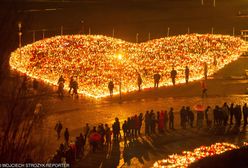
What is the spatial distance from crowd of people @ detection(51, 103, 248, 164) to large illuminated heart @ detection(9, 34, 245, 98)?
8.21 m

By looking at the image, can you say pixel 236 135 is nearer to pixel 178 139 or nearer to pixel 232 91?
pixel 178 139

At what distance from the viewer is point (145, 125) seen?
87.5 feet

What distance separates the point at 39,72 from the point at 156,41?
1151 cm

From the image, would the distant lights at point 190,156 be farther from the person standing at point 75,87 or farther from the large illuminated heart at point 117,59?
the large illuminated heart at point 117,59

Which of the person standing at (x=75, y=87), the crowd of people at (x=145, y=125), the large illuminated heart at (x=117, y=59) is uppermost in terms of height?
the large illuminated heart at (x=117, y=59)

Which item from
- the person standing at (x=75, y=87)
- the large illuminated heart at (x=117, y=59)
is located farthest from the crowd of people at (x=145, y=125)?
the large illuminated heart at (x=117, y=59)

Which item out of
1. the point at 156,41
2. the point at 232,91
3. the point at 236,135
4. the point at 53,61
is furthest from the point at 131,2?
the point at 236,135

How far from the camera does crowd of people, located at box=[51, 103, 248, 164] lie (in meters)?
23.7

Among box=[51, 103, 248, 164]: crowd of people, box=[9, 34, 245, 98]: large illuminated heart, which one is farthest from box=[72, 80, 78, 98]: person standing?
box=[51, 103, 248, 164]: crowd of people

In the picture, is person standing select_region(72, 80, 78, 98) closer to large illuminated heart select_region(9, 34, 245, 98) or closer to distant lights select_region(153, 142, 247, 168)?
large illuminated heart select_region(9, 34, 245, 98)

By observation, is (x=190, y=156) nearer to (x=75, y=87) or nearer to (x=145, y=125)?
(x=145, y=125)

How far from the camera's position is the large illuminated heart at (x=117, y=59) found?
37.7 m

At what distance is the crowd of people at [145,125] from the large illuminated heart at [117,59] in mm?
8212

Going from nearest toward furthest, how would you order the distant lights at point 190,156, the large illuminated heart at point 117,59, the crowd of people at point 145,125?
1. the distant lights at point 190,156
2. the crowd of people at point 145,125
3. the large illuminated heart at point 117,59
